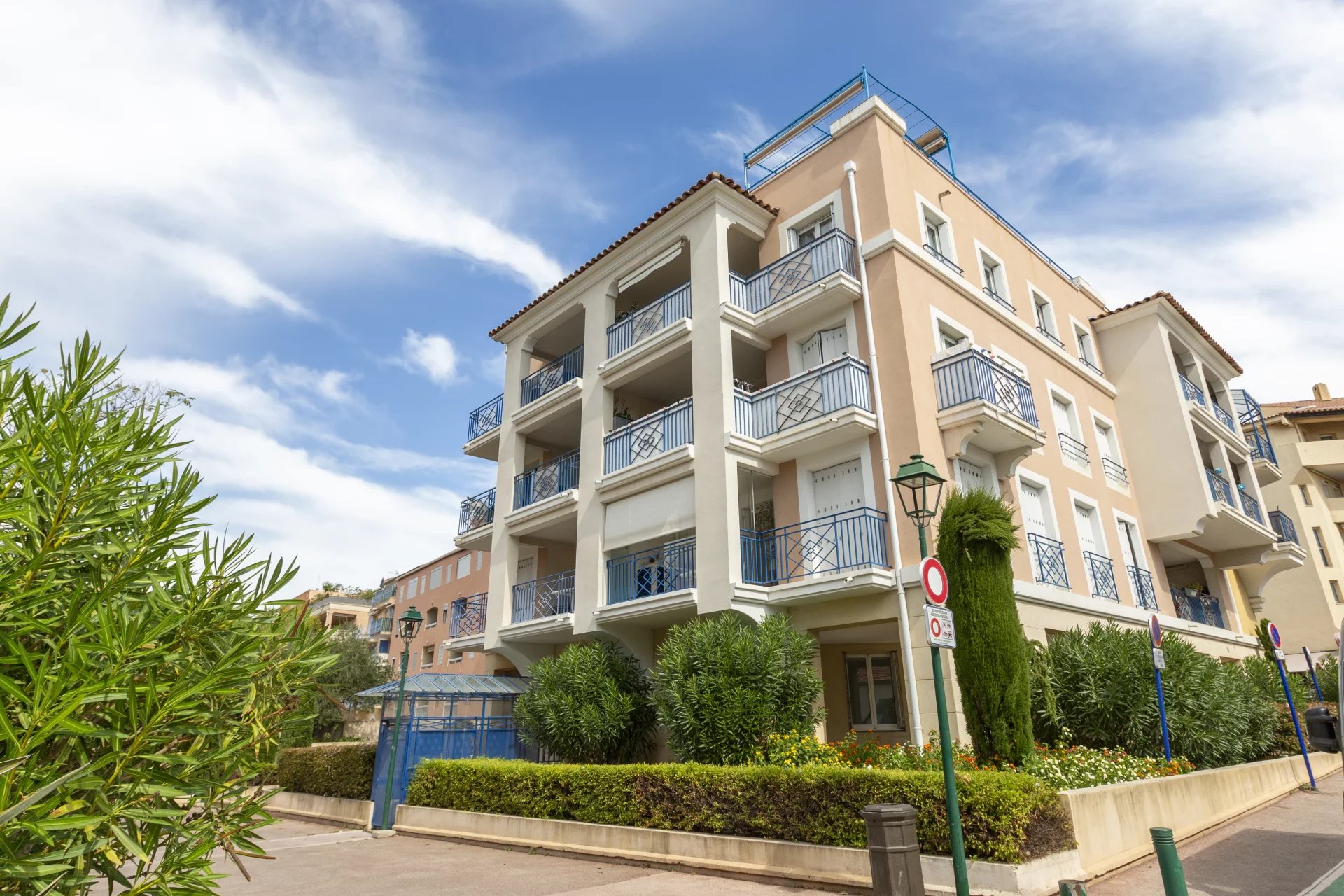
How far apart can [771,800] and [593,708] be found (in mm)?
5048

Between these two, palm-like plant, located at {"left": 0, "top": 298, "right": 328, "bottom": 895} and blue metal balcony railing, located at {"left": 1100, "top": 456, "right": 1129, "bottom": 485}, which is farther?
blue metal balcony railing, located at {"left": 1100, "top": 456, "right": 1129, "bottom": 485}

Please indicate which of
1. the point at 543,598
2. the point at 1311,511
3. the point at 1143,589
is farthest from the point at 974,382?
the point at 1311,511

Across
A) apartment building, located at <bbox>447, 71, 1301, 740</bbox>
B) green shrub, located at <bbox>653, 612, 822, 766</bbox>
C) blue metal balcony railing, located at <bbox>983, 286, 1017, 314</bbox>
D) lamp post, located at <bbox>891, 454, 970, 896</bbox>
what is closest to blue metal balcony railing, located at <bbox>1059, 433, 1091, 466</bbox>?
apartment building, located at <bbox>447, 71, 1301, 740</bbox>

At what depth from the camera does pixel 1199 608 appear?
20.5 m

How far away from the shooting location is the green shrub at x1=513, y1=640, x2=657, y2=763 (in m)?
13.8

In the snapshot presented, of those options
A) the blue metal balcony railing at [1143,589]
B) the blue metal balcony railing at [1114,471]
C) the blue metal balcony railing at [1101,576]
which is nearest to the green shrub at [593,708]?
the blue metal balcony railing at [1101,576]

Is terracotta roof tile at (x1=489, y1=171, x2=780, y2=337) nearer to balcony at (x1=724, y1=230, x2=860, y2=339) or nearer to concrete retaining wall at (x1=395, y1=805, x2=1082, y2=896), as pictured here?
balcony at (x1=724, y1=230, x2=860, y2=339)

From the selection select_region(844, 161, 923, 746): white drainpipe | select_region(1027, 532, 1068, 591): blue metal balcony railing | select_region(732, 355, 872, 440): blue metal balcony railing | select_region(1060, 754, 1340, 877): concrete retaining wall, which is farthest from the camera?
select_region(1027, 532, 1068, 591): blue metal balcony railing

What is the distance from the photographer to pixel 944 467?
13.5 metres

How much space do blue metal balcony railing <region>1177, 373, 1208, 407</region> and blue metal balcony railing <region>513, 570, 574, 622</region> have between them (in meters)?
16.7

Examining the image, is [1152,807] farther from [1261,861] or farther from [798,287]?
[798,287]

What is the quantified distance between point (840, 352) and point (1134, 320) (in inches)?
447

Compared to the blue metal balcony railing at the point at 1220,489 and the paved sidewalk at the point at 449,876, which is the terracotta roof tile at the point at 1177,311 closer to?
the blue metal balcony railing at the point at 1220,489

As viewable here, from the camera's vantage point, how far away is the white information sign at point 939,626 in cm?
684
